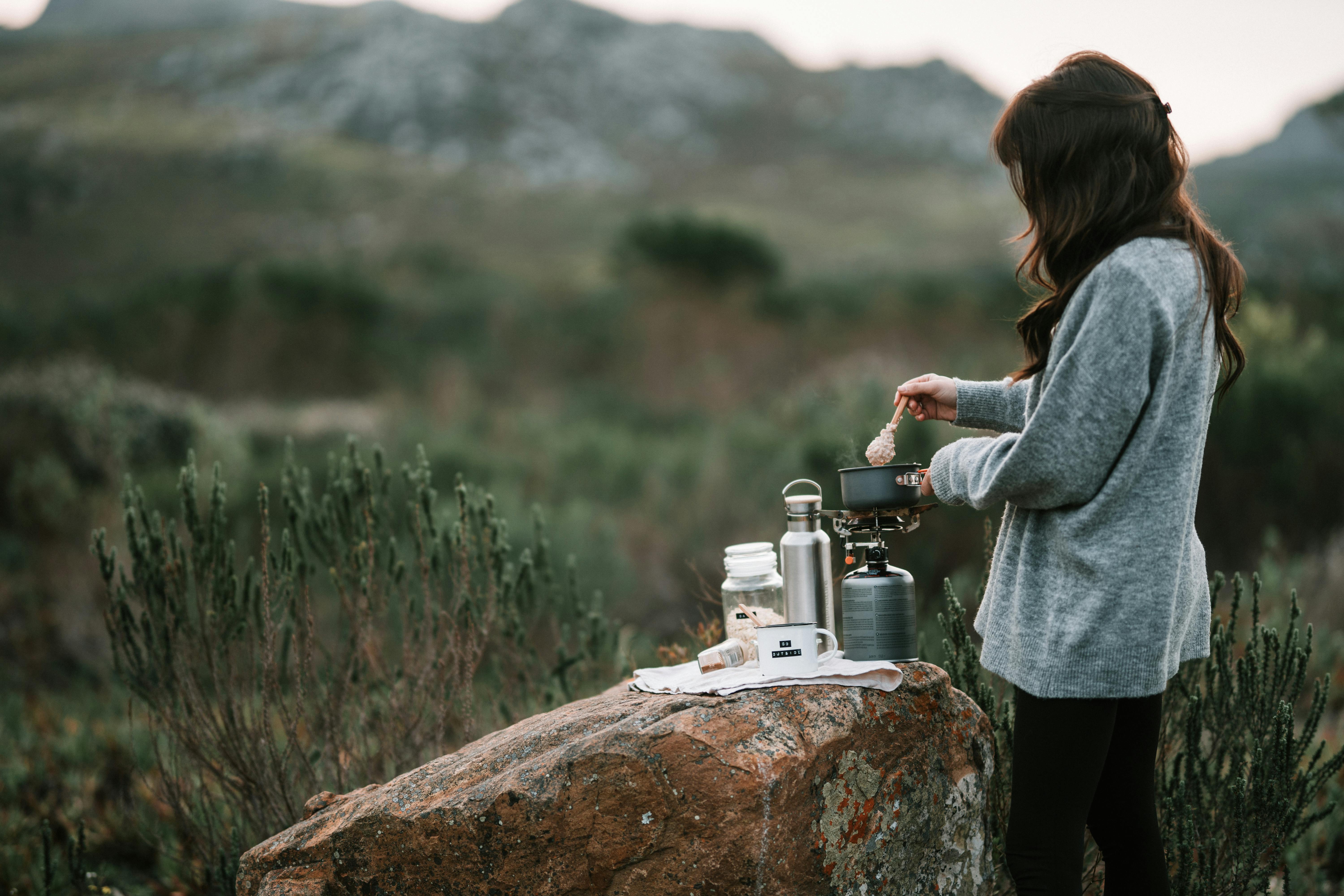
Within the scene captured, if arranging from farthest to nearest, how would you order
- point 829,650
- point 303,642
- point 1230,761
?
1. point 303,642
2. point 1230,761
3. point 829,650

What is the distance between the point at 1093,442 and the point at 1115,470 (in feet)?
0.29

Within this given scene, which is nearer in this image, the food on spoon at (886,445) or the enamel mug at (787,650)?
the enamel mug at (787,650)

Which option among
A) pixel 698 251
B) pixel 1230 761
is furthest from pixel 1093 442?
pixel 698 251

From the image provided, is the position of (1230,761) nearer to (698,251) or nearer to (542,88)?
(698,251)

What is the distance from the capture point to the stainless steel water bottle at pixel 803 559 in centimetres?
207

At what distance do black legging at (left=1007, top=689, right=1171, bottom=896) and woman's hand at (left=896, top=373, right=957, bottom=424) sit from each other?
2.10 ft

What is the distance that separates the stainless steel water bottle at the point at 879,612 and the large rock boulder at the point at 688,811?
67 mm

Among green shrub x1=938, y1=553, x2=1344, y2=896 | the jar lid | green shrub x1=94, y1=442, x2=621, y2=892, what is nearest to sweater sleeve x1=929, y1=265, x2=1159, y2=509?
the jar lid

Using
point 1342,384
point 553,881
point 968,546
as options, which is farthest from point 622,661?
point 1342,384

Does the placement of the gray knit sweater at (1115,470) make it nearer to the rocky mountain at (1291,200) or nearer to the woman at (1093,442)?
the woman at (1093,442)

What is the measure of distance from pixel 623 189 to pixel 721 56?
31572mm

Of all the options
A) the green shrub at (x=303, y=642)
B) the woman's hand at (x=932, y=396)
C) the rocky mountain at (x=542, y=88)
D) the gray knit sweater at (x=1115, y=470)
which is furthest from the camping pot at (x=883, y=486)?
the rocky mountain at (x=542, y=88)

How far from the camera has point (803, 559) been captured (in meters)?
2.06

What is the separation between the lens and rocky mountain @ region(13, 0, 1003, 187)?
172 ft
